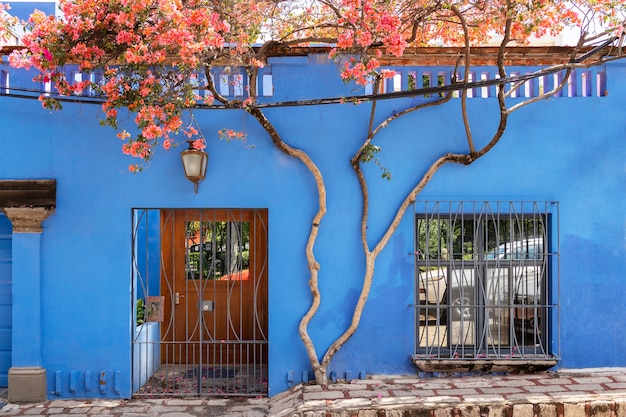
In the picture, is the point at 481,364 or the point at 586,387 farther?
the point at 481,364

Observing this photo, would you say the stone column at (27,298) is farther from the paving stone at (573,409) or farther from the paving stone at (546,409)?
the paving stone at (573,409)

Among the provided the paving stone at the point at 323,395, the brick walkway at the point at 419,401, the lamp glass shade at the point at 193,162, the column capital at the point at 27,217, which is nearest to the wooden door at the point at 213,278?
the lamp glass shade at the point at 193,162

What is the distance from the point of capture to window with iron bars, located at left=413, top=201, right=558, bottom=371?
6.54 meters

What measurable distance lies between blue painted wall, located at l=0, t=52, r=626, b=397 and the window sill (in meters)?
0.25

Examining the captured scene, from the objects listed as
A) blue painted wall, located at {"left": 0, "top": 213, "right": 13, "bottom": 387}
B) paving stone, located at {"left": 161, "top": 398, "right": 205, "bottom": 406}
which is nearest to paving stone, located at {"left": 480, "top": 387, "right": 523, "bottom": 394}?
paving stone, located at {"left": 161, "top": 398, "right": 205, "bottom": 406}

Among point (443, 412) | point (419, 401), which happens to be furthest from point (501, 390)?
point (419, 401)

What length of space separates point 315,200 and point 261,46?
1.73 meters

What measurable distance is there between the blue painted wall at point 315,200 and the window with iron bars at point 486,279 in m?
0.15

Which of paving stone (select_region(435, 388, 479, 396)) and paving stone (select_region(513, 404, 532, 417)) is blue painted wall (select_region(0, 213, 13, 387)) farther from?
paving stone (select_region(513, 404, 532, 417))

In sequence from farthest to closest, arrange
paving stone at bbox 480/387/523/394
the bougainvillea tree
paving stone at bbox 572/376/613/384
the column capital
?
the column capital, paving stone at bbox 572/376/613/384, paving stone at bbox 480/387/523/394, the bougainvillea tree

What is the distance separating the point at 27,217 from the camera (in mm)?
6430

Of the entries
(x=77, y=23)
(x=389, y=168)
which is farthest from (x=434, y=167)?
(x=77, y=23)

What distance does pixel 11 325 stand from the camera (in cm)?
676

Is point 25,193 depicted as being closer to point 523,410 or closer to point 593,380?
point 523,410
